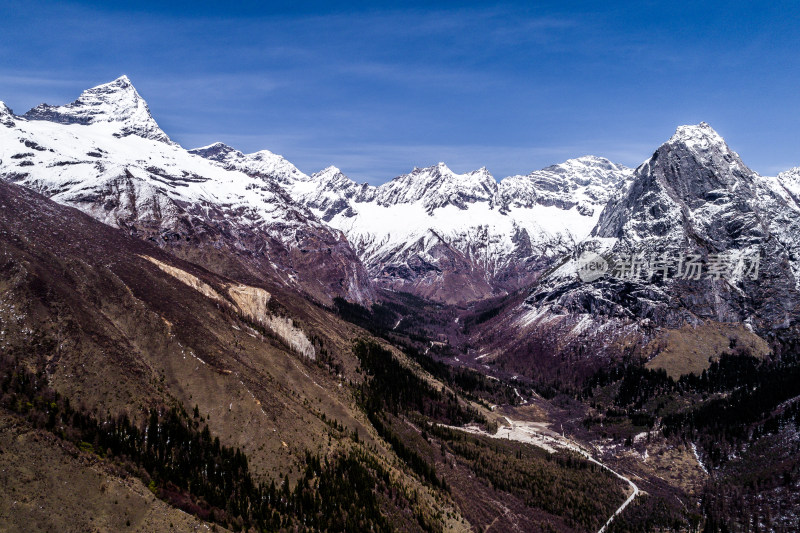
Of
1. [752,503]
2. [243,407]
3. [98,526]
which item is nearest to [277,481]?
[243,407]

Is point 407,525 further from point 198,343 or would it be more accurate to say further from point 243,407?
point 198,343

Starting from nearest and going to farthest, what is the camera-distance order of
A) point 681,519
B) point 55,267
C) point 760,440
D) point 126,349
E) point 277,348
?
point 126,349 < point 55,267 < point 681,519 < point 277,348 < point 760,440

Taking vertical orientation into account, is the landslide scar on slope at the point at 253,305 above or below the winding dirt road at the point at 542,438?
above

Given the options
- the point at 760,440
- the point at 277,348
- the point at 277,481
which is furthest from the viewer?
the point at 760,440

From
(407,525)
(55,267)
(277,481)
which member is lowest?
(407,525)

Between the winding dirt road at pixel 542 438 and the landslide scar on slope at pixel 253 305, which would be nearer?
the landslide scar on slope at pixel 253 305

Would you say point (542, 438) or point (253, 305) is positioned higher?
point (253, 305)

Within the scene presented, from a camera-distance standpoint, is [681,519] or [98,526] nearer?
[98,526]

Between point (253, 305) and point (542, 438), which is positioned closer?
point (253, 305)

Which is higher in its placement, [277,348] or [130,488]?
[277,348]

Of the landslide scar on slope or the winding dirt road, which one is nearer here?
the landslide scar on slope

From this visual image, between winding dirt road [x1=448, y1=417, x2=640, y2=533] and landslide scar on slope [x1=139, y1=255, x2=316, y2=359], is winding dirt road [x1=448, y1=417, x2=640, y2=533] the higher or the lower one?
the lower one
